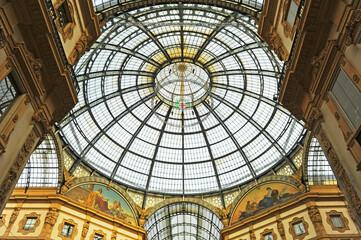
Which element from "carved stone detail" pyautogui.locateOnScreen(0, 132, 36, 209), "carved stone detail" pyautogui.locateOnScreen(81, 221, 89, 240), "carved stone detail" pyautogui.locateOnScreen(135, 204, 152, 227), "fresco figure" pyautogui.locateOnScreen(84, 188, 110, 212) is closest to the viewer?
"carved stone detail" pyautogui.locateOnScreen(0, 132, 36, 209)

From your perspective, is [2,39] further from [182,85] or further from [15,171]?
[182,85]

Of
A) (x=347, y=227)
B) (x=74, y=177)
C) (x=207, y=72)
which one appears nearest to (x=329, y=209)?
(x=347, y=227)

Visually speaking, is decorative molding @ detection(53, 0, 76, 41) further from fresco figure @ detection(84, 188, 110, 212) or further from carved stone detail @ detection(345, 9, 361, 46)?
fresco figure @ detection(84, 188, 110, 212)

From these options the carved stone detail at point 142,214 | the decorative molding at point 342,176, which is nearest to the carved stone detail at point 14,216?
the carved stone detail at point 142,214

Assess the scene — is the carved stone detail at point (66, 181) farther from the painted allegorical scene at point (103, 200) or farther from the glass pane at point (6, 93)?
the glass pane at point (6, 93)

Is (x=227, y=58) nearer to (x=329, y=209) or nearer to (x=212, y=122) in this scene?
(x=212, y=122)

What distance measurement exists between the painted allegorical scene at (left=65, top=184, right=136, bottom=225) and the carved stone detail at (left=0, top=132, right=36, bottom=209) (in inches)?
605

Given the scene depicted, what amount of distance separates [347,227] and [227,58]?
767 inches

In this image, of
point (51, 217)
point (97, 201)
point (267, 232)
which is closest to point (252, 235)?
point (267, 232)

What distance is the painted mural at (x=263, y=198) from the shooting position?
88.3 feet

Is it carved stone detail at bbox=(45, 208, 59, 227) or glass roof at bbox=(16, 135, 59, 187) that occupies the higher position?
glass roof at bbox=(16, 135, 59, 187)

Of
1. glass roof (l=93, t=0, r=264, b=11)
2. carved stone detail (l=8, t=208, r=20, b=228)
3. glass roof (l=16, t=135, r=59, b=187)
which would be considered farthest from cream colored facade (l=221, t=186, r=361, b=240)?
carved stone detail (l=8, t=208, r=20, b=228)

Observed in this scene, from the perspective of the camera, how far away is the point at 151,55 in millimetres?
30125

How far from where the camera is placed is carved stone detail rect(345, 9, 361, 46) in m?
9.41
